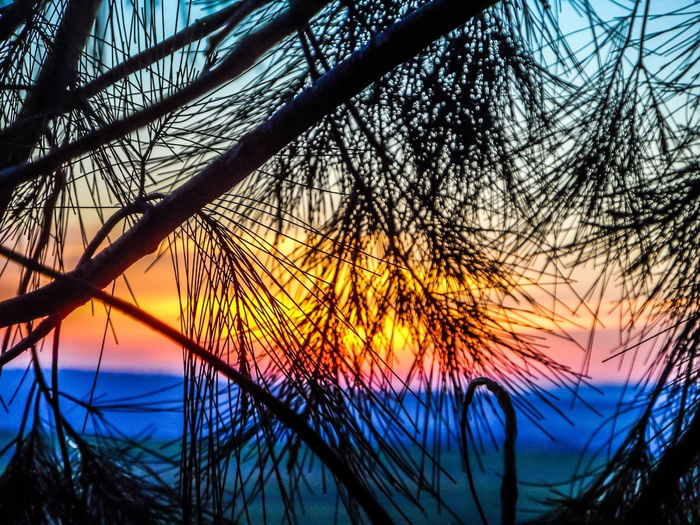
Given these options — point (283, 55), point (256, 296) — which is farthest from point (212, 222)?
point (283, 55)

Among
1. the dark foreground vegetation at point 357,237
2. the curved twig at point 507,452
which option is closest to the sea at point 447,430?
the dark foreground vegetation at point 357,237

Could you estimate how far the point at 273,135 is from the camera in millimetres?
332

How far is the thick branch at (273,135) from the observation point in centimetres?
33

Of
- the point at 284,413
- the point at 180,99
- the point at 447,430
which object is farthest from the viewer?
the point at 447,430

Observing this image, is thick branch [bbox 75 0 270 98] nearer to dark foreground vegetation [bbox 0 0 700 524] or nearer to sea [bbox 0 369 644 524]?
dark foreground vegetation [bbox 0 0 700 524]

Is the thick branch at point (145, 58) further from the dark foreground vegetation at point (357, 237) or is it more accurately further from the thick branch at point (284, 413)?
the thick branch at point (284, 413)

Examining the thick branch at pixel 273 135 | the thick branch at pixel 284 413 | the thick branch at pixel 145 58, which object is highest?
the thick branch at pixel 145 58

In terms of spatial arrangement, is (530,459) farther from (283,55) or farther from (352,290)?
(283,55)

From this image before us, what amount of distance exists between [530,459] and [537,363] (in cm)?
13

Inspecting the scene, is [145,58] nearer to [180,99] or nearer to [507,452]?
[180,99]

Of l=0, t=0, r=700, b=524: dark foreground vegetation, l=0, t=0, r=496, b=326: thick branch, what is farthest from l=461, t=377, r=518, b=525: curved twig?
l=0, t=0, r=496, b=326: thick branch

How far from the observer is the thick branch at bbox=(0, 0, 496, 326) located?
1.07ft

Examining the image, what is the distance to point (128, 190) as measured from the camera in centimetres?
43

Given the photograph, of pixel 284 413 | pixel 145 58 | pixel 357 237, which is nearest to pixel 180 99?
pixel 145 58
